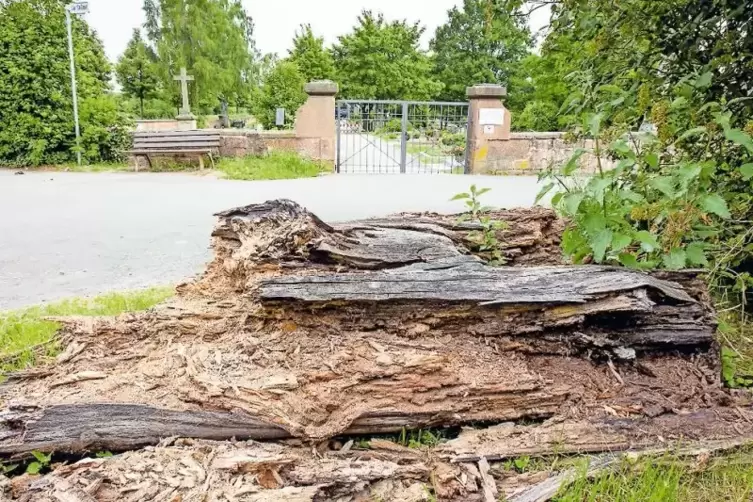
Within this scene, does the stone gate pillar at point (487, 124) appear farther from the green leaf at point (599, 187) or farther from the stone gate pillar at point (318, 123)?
the green leaf at point (599, 187)

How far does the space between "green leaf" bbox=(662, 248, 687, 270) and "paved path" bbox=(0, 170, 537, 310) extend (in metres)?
3.39

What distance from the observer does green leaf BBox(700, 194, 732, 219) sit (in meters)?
2.12

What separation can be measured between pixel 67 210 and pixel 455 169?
8527mm

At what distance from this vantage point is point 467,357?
2.12m

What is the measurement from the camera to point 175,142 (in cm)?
1200

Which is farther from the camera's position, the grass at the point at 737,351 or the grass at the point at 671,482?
the grass at the point at 737,351

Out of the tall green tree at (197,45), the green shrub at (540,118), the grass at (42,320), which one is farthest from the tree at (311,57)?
the grass at (42,320)

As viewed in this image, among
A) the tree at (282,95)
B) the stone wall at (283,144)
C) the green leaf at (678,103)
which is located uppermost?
the tree at (282,95)

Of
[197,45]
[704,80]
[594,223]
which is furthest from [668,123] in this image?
[197,45]

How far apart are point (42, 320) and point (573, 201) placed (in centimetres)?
268

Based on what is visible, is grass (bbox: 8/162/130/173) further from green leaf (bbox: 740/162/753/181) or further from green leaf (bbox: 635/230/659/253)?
green leaf (bbox: 740/162/753/181)

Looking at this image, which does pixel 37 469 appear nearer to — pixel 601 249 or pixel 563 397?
pixel 563 397

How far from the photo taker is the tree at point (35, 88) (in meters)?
12.4

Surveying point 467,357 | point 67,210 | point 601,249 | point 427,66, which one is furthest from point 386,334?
point 427,66
